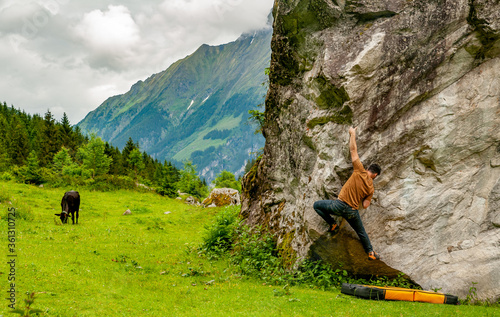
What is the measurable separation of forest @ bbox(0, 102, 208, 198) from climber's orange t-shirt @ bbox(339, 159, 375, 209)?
42285 millimetres

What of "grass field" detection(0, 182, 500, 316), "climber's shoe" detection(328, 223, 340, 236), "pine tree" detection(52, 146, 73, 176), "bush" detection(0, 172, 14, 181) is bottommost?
"grass field" detection(0, 182, 500, 316)

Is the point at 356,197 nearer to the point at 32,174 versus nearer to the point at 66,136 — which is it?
the point at 32,174

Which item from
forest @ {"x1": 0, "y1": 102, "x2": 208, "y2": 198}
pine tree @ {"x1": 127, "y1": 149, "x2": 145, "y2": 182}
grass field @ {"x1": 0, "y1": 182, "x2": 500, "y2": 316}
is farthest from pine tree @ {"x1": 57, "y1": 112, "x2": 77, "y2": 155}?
grass field @ {"x1": 0, "y1": 182, "x2": 500, "y2": 316}

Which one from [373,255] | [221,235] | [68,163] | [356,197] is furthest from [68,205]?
[68,163]

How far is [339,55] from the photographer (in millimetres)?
13945

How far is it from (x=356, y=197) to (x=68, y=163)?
53.2 meters

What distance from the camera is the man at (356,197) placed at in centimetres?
1184

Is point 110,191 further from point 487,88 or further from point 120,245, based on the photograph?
point 487,88

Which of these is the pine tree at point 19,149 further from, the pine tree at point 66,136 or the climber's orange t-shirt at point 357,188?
the climber's orange t-shirt at point 357,188

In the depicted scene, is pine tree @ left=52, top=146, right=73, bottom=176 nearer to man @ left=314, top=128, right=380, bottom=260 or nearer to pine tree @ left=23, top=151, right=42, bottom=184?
pine tree @ left=23, top=151, right=42, bottom=184

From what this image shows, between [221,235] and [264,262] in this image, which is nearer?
[264,262]

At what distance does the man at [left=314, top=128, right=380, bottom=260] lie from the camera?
38.9 feet

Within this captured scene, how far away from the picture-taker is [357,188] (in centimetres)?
1195

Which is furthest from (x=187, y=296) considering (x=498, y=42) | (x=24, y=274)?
(x=498, y=42)
